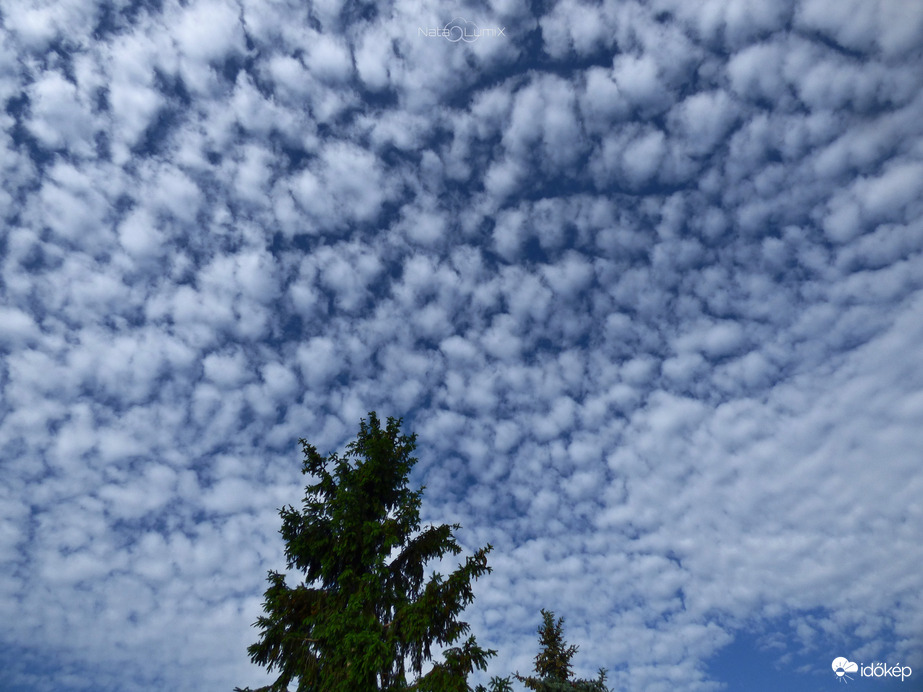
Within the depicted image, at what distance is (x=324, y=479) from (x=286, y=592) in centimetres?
332

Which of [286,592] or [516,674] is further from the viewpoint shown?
[516,674]

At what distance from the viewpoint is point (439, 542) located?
15188mm

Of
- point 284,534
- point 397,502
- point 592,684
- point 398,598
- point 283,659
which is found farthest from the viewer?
point 592,684

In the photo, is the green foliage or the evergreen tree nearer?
the green foliage

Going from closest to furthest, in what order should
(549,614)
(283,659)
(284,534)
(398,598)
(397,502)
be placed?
(283,659)
(398,598)
(284,534)
(397,502)
(549,614)

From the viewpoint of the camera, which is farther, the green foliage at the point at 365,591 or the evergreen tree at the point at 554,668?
the evergreen tree at the point at 554,668

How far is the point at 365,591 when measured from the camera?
531 inches

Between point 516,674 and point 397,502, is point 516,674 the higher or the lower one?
the lower one

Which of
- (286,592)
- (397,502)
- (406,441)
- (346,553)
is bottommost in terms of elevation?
(286,592)

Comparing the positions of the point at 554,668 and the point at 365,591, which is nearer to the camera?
the point at 365,591

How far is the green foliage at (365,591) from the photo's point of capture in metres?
12.3

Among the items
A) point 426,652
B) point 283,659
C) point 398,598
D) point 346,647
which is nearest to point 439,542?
point 398,598

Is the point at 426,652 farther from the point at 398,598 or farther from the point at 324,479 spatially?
the point at 324,479

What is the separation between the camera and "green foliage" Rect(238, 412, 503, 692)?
12.3 metres
